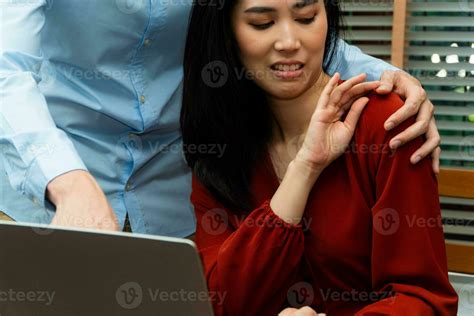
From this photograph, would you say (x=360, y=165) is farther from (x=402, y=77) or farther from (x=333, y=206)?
(x=402, y=77)

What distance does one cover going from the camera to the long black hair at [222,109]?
64.6 inches

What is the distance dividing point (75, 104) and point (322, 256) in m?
0.70

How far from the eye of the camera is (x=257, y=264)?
1491 millimetres

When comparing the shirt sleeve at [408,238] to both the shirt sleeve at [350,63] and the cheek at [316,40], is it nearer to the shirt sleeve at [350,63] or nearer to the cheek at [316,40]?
the cheek at [316,40]

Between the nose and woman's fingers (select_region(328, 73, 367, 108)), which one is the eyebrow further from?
woman's fingers (select_region(328, 73, 367, 108))

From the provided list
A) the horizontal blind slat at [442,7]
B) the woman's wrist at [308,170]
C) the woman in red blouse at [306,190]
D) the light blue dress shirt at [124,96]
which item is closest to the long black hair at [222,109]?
the woman in red blouse at [306,190]

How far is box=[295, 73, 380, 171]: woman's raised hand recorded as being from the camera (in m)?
1.45

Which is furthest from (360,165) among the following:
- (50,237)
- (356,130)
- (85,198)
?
(50,237)

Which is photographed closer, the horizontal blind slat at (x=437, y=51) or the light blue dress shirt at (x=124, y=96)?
the light blue dress shirt at (x=124, y=96)

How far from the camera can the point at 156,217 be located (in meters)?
1.89

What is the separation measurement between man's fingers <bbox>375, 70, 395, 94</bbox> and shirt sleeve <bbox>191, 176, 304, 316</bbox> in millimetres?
318

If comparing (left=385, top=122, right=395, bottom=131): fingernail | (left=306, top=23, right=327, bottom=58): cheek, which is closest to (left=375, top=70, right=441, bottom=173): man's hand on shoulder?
(left=385, top=122, right=395, bottom=131): fingernail

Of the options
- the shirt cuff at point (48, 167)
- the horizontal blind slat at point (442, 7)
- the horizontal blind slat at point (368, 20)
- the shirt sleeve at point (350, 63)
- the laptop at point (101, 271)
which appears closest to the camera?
the laptop at point (101, 271)

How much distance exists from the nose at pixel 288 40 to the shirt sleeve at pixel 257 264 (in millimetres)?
316
